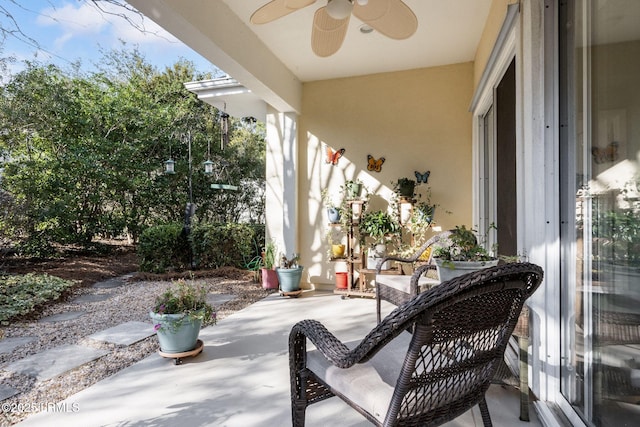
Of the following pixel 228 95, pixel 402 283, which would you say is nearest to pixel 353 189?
pixel 402 283

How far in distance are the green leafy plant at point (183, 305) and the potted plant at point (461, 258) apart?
160cm

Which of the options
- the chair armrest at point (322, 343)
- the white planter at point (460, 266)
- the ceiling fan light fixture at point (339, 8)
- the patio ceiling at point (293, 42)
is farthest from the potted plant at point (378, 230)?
the chair armrest at point (322, 343)

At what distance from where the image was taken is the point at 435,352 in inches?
41.8

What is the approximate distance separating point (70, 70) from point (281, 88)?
497 cm

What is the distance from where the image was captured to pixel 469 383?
1.22 m

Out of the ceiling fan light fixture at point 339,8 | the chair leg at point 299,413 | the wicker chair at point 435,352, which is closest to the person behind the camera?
the wicker chair at point 435,352

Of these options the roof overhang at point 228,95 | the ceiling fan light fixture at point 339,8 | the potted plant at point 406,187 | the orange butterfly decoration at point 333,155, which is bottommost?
the potted plant at point 406,187

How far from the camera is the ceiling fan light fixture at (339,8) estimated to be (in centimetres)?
195

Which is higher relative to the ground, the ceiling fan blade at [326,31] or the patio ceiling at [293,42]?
the patio ceiling at [293,42]

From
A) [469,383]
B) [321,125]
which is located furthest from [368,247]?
[469,383]

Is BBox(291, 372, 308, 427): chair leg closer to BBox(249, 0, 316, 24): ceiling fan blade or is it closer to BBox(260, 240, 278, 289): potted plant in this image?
BBox(249, 0, 316, 24): ceiling fan blade

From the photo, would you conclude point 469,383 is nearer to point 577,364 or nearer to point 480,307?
point 480,307

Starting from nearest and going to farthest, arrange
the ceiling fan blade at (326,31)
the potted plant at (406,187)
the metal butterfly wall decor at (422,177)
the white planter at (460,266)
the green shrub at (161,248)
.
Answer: the white planter at (460,266)
the ceiling fan blade at (326,31)
the potted plant at (406,187)
the metal butterfly wall decor at (422,177)
the green shrub at (161,248)

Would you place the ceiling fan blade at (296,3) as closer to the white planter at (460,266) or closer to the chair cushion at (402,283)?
the white planter at (460,266)
